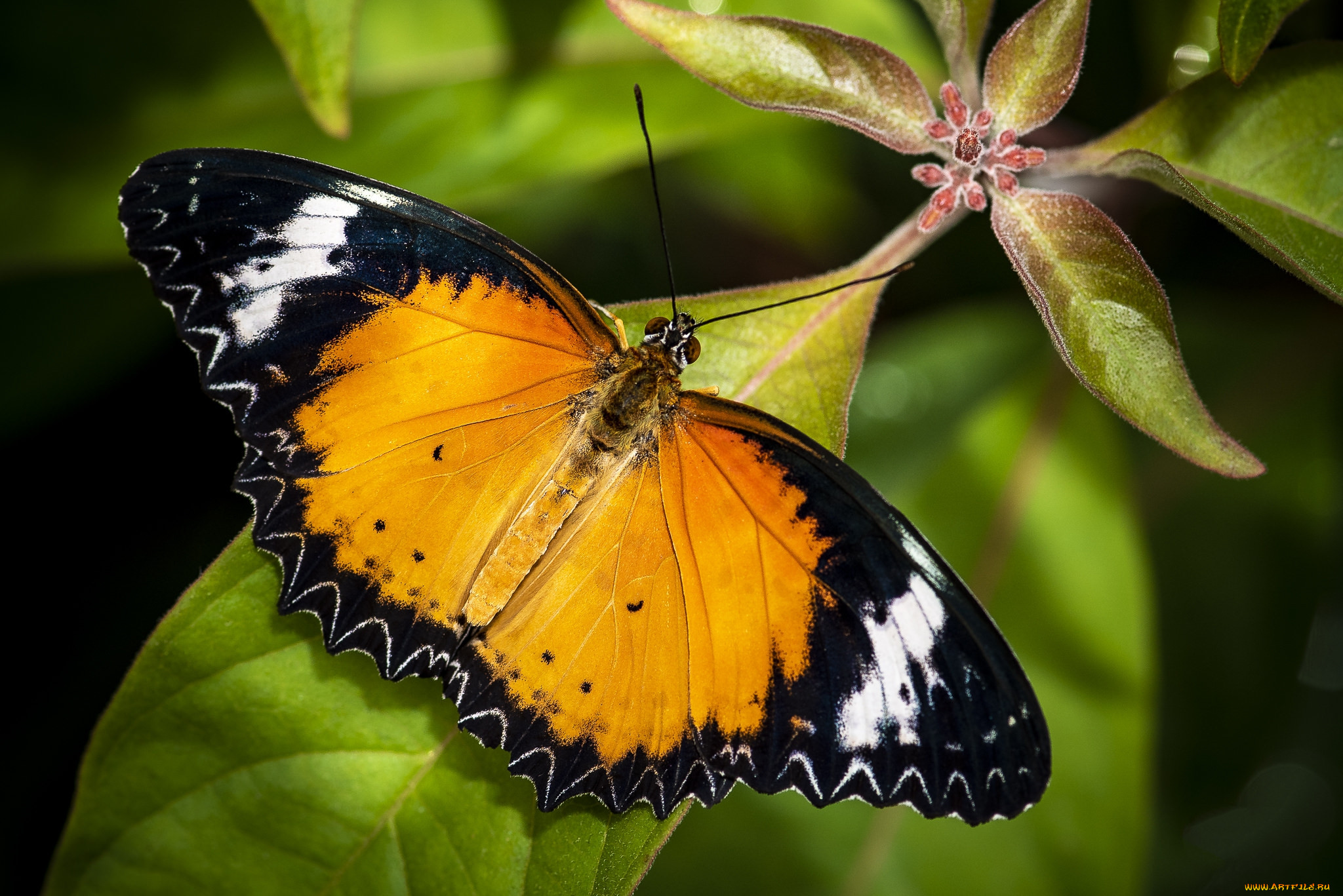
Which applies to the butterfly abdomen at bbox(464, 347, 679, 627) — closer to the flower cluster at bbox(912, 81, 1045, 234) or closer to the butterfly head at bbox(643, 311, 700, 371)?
the butterfly head at bbox(643, 311, 700, 371)

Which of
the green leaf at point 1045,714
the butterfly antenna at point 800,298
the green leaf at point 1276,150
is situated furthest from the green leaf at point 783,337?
the green leaf at point 1045,714

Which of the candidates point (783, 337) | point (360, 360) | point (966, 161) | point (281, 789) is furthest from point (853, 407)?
point (281, 789)

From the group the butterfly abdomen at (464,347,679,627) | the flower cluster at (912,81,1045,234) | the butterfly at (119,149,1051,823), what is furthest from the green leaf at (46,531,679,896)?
the flower cluster at (912,81,1045,234)

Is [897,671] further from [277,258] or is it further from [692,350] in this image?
[277,258]

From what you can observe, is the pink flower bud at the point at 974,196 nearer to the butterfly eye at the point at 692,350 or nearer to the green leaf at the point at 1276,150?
the green leaf at the point at 1276,150

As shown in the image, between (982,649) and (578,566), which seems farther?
(578,566)

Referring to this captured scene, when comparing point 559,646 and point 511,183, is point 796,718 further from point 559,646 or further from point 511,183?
point 511,183

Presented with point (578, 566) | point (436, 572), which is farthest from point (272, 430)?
point (578, 566)

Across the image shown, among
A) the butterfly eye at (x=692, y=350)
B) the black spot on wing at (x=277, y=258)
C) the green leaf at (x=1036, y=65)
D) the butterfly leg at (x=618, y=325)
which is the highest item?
the green leaf at (x=1036, y=65)
